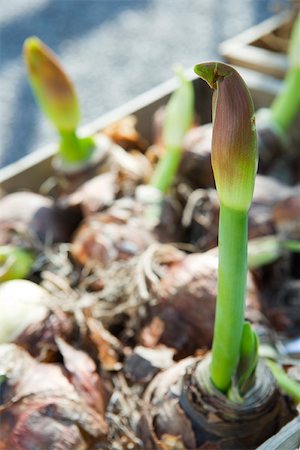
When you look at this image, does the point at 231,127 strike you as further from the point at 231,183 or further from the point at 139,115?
the point at 139,115

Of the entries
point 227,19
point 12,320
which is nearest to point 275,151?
point 12,320

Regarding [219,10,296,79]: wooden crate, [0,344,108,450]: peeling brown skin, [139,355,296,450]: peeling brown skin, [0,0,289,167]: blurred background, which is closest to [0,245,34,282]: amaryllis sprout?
[0,344,108,450]: peeling brown skin

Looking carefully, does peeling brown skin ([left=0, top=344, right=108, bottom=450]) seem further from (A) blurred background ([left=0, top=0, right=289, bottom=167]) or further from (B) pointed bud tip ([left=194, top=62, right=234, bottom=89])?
(A) blurred background ([left=0, top=0, right=289, bottom=167])

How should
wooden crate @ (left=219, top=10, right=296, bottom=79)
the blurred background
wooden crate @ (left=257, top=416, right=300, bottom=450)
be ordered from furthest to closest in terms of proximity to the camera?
the blurred background < wooden crate @ (left=219, top=10, right=296, bottom=79) < wooden crate @ (left=257, top=416, right=300, bottom=450)

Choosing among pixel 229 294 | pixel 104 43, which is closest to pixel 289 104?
pixel 229 294

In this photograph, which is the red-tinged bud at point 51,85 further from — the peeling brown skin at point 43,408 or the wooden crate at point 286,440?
the wooden crate at point 286,440

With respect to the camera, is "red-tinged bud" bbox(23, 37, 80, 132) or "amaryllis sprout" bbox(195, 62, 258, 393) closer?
"amaryllis sprout" bbox(195, 62, 258, 393)
